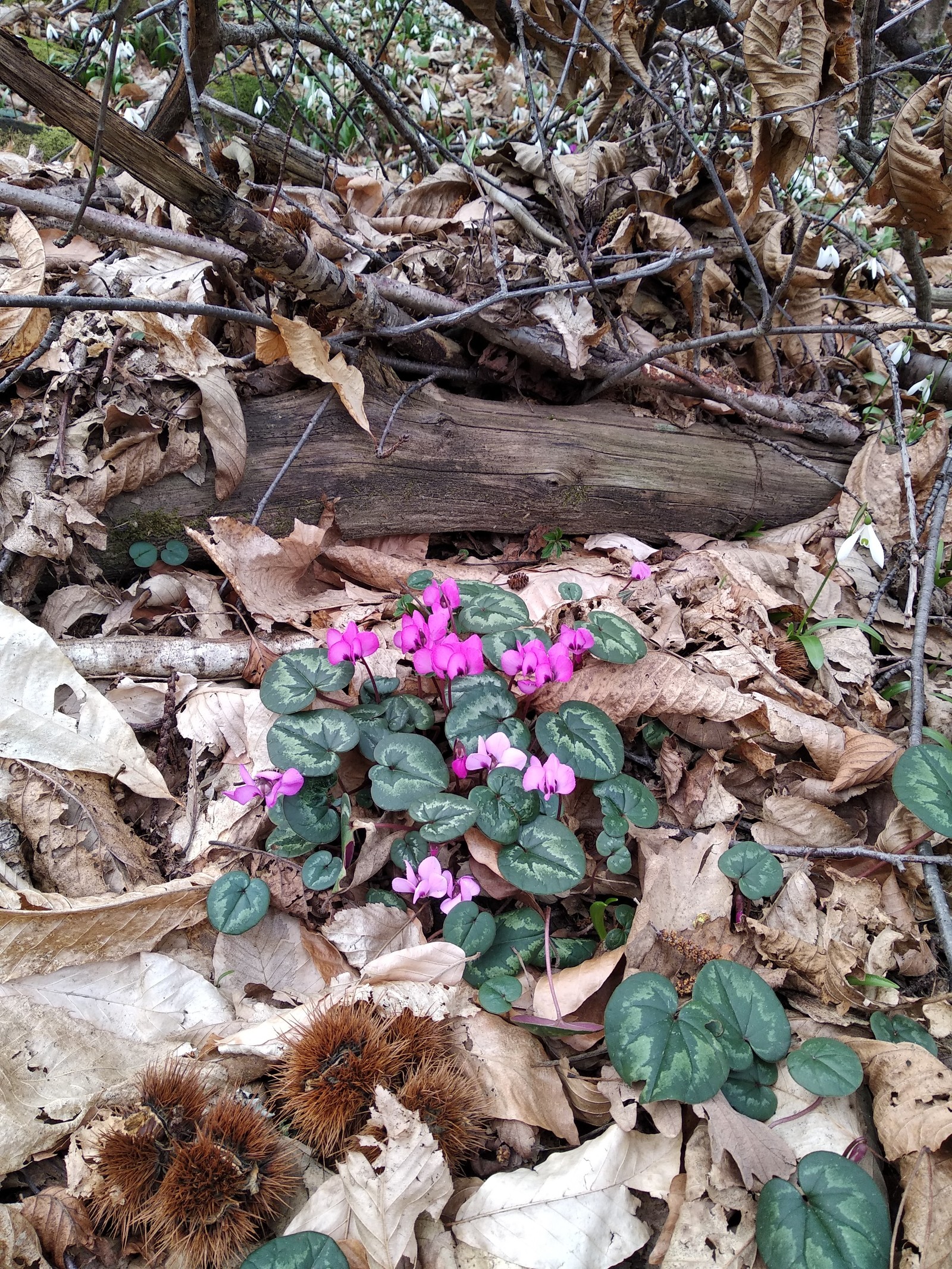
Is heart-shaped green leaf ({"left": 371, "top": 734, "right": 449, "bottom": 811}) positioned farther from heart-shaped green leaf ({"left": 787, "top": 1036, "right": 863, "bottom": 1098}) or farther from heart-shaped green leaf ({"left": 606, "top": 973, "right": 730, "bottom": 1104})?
heart-shaped green leaf ({"left": 787, "top": 1036, "right": 863, "bottom": 1098})

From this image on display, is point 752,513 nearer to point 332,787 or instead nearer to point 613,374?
point 613,374

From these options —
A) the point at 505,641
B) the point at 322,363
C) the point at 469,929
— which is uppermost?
the point at 322,363

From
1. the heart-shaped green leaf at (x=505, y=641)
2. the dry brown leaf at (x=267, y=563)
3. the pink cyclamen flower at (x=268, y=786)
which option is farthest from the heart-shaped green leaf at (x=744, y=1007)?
the dry brown leaf at (x=267, y=563)

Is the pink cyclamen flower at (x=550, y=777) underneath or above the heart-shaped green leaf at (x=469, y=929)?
above

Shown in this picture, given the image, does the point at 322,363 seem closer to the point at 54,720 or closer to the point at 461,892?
the point at 54,720

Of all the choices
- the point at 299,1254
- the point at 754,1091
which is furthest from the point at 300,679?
the point at 754,1091

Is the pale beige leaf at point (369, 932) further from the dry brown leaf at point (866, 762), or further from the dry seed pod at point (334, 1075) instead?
the dry brown leaf at point (866, 762)
